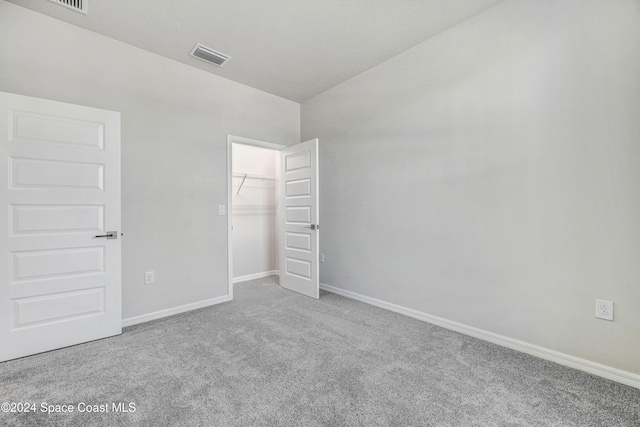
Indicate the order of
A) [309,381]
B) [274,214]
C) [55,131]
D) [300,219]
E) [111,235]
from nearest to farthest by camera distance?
1. [309,381]
2. [55,131]
3. [111,235]
4. [300,219]
5. [274,214]

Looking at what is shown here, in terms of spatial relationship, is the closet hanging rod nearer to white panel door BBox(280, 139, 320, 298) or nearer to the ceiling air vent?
white panel door BBox(280, 139, 320, 298)

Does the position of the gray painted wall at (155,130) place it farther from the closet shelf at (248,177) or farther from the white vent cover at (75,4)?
the closet shelf at (248,177)

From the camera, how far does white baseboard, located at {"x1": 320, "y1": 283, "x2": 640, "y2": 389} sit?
1750 mm

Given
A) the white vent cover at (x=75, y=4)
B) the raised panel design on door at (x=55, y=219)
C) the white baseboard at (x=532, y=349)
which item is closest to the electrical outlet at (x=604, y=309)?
the white baseboard at (x=532, y=349)

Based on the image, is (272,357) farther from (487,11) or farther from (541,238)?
(487,11)

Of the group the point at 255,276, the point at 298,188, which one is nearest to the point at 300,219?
the point at 298,188

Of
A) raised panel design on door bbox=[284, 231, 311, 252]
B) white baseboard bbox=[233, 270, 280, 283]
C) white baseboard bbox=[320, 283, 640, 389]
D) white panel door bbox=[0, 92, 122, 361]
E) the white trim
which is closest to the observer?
white baseboard bbox=[320, 283, 640, 389]

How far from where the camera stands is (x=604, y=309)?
181cm

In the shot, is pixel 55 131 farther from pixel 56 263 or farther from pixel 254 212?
Result: pixel 254 212

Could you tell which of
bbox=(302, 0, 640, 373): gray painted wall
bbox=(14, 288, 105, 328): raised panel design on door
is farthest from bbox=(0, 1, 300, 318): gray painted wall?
bbox=(302, 0, 640, 373): gray painted wall

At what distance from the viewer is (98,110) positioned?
2359 millimetres

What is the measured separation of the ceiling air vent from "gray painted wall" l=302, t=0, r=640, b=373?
164cm

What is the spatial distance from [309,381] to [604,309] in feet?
6.61

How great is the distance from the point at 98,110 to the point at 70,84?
14.8 inches
